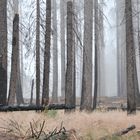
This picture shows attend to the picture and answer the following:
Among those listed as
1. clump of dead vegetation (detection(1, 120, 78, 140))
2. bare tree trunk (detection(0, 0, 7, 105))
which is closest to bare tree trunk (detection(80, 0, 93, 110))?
bare tree trunk (detection(0, 0, 7, 105))

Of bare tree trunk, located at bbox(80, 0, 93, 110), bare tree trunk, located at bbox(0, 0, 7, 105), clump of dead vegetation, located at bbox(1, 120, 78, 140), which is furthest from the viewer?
bare tree trunk, located at bbox(80, 0, 93, 110)

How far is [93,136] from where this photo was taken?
326 inches

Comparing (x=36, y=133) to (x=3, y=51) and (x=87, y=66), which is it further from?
(x=87, y=66)

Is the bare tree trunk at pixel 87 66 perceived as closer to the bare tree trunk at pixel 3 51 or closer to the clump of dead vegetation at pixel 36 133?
the bare tree trunk at pixel 3 51

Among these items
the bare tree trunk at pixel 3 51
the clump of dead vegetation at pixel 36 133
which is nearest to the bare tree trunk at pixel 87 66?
the bare tree trunk at pixel 3 51

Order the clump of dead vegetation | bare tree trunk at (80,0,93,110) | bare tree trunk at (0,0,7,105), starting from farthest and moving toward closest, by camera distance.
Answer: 1. bare tree trunk at (80,0,93,110)
2. bare tree trunk at (0,0,7,105)
3. the clump of dead vegetation

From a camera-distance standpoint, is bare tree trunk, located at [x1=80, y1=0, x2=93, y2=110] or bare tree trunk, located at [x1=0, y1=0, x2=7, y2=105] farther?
bare tree trunk, located at [x1=80, y1=0, x2=93, y2=110]

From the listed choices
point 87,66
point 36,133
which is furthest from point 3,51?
point 36,133

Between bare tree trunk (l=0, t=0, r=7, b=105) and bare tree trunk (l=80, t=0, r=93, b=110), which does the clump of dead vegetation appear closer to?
bare tree trunk (l=0, t=0, r=7, b=105)

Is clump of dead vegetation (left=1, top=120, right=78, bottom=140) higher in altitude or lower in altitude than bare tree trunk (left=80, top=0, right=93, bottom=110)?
lower

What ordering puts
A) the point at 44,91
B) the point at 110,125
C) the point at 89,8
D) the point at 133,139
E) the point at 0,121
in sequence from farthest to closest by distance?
the point at 89,8, the point at 44,91, the point at 110,125, the point at 0,121, the point at 133,139

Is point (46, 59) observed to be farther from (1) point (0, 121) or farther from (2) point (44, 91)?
(1) point (0, 121)

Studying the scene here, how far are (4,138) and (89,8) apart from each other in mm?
14037

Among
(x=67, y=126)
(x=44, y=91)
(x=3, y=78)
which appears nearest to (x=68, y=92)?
(x=44, y=91)
